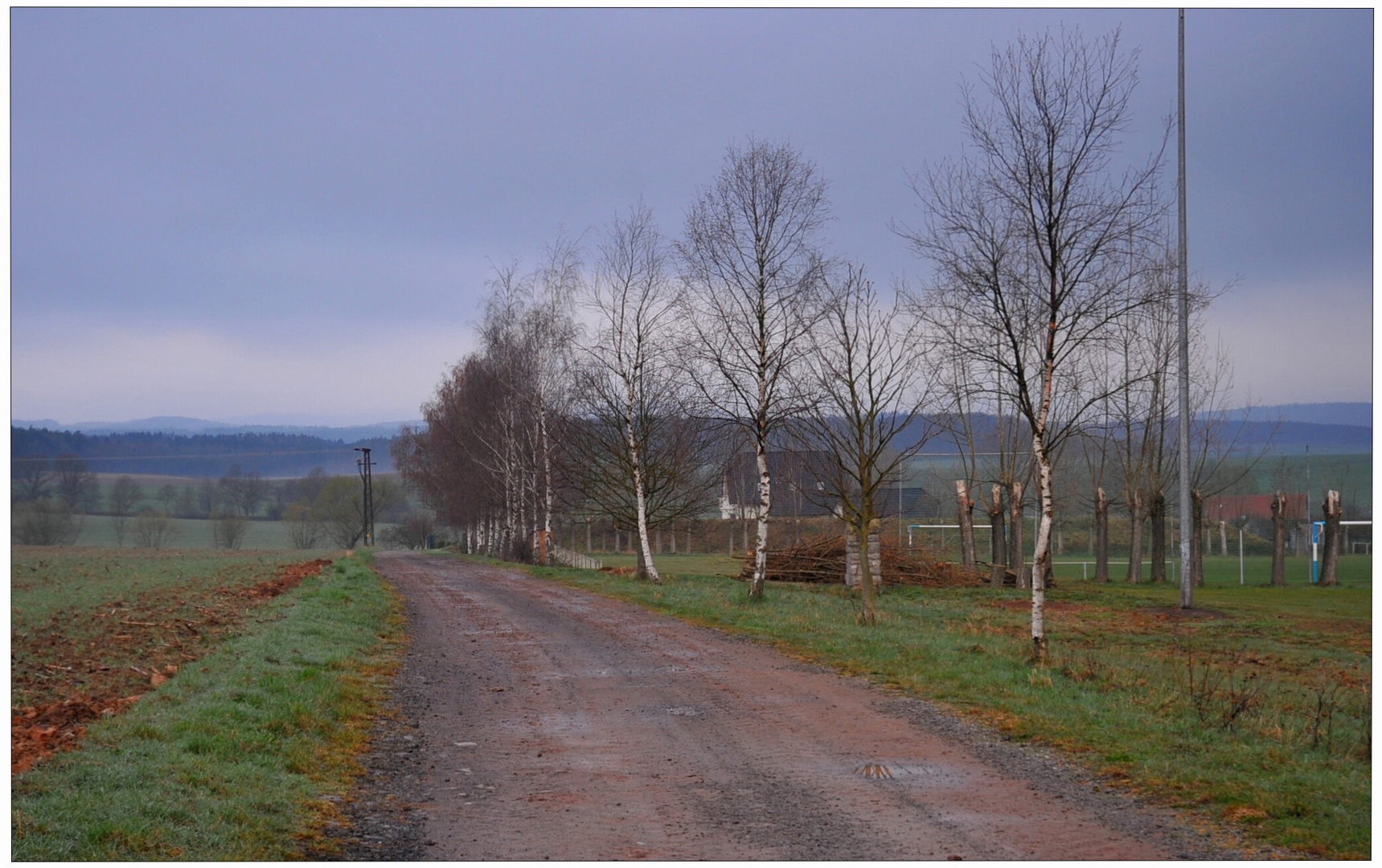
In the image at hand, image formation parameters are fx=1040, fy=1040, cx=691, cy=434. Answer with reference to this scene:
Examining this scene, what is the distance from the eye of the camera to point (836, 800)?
656 cm

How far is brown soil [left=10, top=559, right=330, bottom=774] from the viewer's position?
26.7 ft

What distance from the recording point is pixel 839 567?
34.1m

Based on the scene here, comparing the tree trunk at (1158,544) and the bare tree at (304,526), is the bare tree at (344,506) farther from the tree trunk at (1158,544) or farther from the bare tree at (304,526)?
the tree trunk at (1158,544)

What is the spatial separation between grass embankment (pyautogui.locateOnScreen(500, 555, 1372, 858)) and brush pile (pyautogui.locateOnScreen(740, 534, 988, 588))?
222 inches

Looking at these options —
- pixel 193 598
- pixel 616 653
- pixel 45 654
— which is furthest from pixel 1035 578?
pixel 193 598

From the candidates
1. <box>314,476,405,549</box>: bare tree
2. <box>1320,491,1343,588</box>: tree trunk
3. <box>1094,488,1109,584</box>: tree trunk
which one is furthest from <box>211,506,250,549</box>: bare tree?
→ <box>1320,491,1343,588</box>: tree trunk

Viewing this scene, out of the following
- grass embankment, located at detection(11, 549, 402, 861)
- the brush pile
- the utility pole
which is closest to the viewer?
grass embankment, located at detection(11, 549, 402, 861)

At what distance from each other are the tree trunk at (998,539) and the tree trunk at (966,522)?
75 centimetres

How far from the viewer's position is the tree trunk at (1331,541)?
3061 centimetres

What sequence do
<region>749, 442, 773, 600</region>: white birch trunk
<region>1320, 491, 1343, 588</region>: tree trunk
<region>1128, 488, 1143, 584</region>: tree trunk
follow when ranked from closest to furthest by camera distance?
<region>749, 442, 773, 600</region>: white birch trunk
<region>1320, 491, 1343, 588</region>: tree trunk
<region>1128, 488, 1143, 584</region>: tree trunk

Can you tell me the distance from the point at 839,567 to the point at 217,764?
2836 centimetres

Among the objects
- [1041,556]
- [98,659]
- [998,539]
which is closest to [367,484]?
[998,539]

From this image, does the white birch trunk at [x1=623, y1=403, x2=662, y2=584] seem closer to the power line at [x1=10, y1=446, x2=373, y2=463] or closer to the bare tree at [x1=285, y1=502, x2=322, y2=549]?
the power line at [x1=10, y1=446, x2=373, y2=463]

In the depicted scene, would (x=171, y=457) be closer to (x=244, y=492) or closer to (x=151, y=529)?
(x=244, y=492)
